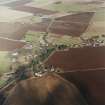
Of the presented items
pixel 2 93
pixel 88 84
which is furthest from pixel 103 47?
pixel 2 93

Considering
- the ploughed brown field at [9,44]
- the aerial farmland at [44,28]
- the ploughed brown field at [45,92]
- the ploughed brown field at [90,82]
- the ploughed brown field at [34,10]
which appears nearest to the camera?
the ploughed brown field at [45,92]

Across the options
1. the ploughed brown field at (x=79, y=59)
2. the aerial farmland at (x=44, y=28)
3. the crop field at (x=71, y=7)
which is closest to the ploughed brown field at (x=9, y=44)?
the aerial farmland at (x=44, y=28)

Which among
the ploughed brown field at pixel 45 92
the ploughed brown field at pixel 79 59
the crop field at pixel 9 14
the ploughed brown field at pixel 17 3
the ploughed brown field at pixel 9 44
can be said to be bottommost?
the ploughed brown field at pixel 45 92

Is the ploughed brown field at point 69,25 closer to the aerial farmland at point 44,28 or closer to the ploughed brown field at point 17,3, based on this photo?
the aerial farmland at point 44,28

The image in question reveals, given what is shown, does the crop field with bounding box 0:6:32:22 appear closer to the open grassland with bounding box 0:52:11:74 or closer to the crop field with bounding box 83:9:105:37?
the open grassland with bounding box 0:52:11:74

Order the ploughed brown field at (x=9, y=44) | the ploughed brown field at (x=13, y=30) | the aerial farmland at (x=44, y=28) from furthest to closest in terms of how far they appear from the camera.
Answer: the ploughed brown field at (x=13, y=30)
the ploughed brown field at (x=9, y=44)
the aerial farmland at (x=44, y=28)

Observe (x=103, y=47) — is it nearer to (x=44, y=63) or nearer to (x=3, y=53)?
(x=44, y=63)

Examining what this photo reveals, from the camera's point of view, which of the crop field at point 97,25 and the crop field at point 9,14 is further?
the crop field at point 9,14

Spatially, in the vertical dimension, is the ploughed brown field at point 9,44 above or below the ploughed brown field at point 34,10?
below
